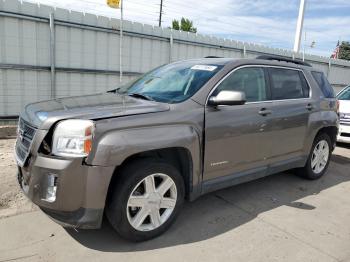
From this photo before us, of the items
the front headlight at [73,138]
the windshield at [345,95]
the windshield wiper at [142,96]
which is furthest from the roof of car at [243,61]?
the windshield at [345,95]

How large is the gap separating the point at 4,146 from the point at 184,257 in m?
4.67

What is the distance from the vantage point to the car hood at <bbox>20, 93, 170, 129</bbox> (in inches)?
115

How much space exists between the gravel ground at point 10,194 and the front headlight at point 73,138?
144cm

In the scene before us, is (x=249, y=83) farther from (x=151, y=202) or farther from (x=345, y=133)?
(x=345, y=133)

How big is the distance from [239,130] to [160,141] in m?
1.13

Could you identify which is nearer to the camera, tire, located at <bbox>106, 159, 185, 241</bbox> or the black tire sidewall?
tire, located at <bbox>106, 159, 185, 241</bbox>

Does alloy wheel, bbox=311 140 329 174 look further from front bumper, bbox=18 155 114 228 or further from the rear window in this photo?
front bumper, bbox=18 155 114 228

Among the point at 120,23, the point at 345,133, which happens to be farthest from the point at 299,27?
the point at 120,23

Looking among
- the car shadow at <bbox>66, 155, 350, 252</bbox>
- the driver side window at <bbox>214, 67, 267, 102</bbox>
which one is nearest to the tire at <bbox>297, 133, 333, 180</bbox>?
the car shadow at <bbox>66, 155, 350, 252</bbox>

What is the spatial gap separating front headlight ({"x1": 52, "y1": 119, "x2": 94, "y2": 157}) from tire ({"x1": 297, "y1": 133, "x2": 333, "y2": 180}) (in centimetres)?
374

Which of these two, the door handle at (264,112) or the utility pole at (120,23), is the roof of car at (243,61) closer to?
the door handle at (264,112)

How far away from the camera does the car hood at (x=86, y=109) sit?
115 inches

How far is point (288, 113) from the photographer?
4.60 m

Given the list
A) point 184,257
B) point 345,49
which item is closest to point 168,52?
point 184,257
